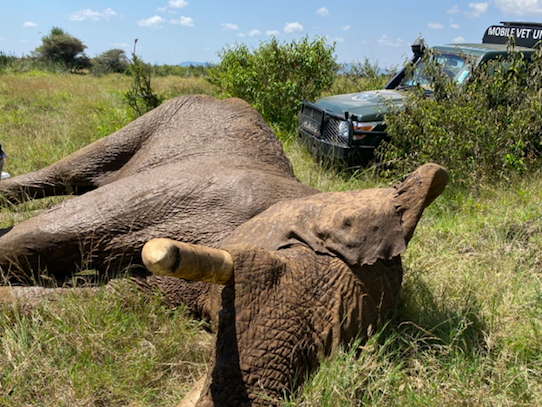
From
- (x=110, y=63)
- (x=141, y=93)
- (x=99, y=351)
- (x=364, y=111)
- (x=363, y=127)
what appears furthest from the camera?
(x=110, y=63)

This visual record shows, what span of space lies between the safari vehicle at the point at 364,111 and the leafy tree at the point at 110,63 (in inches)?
855

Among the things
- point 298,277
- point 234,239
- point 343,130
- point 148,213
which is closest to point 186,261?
point 298,277

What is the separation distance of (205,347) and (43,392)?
77 cm

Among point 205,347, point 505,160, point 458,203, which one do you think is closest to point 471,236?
point 458,203

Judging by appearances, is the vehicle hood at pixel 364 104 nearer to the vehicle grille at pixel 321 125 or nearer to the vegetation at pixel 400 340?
the vehicle grille at pixel 321 125

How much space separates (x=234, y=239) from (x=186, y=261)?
0.90m

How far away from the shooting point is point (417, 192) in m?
2.02

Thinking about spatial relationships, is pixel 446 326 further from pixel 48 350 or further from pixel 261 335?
pixel 48 350

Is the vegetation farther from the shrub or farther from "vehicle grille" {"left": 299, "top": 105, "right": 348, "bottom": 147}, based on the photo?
the shrub

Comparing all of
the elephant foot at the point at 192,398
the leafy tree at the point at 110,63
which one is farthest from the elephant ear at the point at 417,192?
the leafy tree at the point at 110,63

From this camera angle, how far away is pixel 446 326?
2.75 metres

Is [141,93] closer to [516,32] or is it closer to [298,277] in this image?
[516,32]

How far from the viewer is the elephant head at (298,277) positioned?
1667mm

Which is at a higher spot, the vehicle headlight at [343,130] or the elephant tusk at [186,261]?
the elephant tusk at [186,261]
